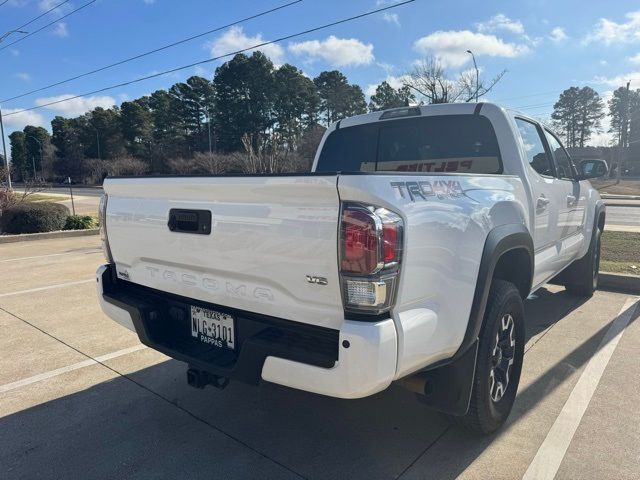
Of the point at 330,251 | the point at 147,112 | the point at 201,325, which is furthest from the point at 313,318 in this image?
the point at 147,112

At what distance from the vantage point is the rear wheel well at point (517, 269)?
3.12 m

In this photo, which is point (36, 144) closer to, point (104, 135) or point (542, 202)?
point (104, 135)

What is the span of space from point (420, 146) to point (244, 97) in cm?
5695

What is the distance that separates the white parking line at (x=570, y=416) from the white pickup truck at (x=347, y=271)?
0.99 feet

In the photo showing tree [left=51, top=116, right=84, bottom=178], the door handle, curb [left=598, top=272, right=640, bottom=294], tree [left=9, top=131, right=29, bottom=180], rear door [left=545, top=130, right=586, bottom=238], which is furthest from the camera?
tree [left=9, top=131, right=29, bottom=180]

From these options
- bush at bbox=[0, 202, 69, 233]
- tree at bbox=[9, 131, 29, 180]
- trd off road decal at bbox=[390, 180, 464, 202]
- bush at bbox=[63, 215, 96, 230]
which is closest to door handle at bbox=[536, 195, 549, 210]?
trd off road decal at bbox=[390, 180, 464, 202]

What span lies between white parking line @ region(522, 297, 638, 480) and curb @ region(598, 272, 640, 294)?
1.94m

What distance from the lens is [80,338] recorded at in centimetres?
460

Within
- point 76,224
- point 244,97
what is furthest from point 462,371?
point 244,97

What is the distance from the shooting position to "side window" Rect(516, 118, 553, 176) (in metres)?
3.78

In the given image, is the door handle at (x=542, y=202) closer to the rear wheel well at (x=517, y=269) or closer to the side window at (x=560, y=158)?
the rear wheel well at (x=517, y=269)

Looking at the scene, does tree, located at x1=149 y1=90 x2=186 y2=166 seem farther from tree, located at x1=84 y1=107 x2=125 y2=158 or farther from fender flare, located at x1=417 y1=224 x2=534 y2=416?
fender flare, located at x1=417 y1=224 x2=534 y2=416

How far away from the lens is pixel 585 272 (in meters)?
5.65

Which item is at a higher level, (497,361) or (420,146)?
(420,146)
